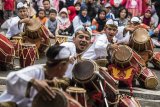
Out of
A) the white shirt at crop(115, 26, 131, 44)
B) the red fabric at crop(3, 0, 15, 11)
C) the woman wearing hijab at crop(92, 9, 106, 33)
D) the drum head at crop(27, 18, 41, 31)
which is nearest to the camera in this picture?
the white shirt at crop(115, 26, 131, 44)

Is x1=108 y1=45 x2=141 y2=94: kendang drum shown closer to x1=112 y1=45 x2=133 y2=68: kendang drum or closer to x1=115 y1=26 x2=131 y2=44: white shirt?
x1=112 y1=45 x2=133 y2=68: kendang drum

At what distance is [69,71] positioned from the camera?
7176 mm

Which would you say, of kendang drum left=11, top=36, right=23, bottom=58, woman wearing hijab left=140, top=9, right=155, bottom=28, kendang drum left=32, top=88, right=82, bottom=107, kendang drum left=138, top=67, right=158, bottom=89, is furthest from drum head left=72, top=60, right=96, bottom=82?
woman wearing hijab left=140, top=9, right=155, bottom=28

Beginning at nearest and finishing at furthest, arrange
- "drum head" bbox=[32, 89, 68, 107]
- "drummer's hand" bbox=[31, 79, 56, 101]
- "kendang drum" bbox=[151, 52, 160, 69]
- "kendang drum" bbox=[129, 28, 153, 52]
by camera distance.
Answer: "drummer's hand" bbox=[31, 79, 56, 101], "drum head" bbox=[32, 89, 68, 107], "kendang drum" bbox=[129, 28, 153, 52], "kendang drum" bbox=[151, 52, 160, 69]

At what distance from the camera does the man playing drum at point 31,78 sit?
16.8 feet

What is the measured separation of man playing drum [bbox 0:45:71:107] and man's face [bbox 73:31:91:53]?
118 inches

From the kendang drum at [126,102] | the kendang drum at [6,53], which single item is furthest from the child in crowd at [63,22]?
the kendang drum at [126,102]

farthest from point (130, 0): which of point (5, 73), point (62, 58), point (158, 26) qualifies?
point (62, 58)

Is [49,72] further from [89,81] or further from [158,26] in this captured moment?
[158,26]

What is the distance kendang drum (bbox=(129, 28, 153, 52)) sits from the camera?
35.9 feet

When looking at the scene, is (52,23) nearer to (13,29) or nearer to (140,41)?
(13,29)

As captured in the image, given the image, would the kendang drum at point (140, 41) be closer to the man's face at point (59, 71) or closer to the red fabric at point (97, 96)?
the red fabric at point (97, 96)

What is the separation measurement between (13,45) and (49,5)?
634 centimetres

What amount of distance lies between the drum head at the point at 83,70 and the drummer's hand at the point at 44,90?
7.31ft
